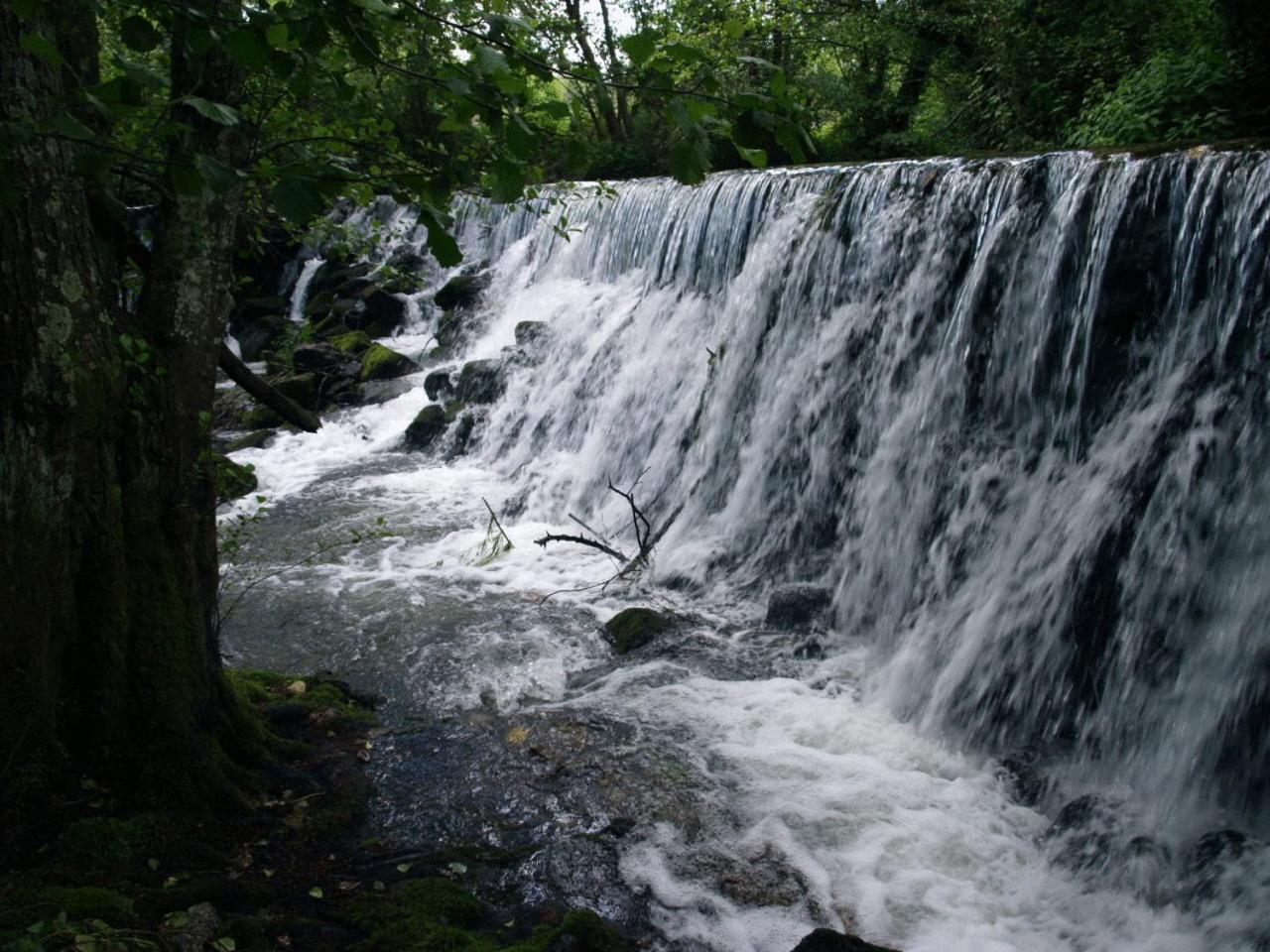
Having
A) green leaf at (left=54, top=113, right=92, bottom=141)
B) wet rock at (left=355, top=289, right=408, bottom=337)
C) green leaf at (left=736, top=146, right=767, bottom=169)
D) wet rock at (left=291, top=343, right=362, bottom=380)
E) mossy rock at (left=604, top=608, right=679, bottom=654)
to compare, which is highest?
green leaf at (left=736, top=146, right=767, bottom=169)

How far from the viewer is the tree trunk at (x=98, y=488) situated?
122 inches

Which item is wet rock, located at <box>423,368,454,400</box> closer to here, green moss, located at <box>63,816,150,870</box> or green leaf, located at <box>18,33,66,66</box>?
green moss, located at <box>63,816,150,870</box>

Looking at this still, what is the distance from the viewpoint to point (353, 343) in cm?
1642

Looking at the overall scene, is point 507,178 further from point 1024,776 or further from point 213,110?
point 1024,776

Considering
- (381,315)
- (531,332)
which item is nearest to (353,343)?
(381,315)

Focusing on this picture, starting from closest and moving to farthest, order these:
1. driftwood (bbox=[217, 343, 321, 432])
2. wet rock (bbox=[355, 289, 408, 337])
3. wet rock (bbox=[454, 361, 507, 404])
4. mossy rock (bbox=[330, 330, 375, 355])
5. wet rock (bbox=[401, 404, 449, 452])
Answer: driftwood (bbox=[217, 343, 321, 432]) < wet rock (bbox=[401, 404, 449, 452]) < wet rock (bbox=[454, 361, 507, 404]) < mossy rock (bbox=[330, 330, 375, 355]) < wet rock (bbox=[355, 289, 408, 337])

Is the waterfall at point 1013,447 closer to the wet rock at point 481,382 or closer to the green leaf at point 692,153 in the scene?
the wet rock at point 481,382

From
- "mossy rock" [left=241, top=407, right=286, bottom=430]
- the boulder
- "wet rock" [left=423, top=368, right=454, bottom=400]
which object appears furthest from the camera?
the boulder

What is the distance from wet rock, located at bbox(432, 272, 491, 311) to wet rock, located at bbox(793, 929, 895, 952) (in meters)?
14.6

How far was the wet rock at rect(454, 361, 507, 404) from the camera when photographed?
43.9 ft

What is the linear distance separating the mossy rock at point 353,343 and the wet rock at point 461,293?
150cm

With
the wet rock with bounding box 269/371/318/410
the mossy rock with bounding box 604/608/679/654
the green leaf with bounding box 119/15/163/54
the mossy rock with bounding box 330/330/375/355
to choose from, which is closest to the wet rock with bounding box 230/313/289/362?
the mossy rock with bounding box 330/330/375/355

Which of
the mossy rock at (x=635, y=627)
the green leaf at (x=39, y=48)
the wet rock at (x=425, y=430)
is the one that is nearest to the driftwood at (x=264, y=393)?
the green leaf at (x=39, y=48)

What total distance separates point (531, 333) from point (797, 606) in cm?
787
